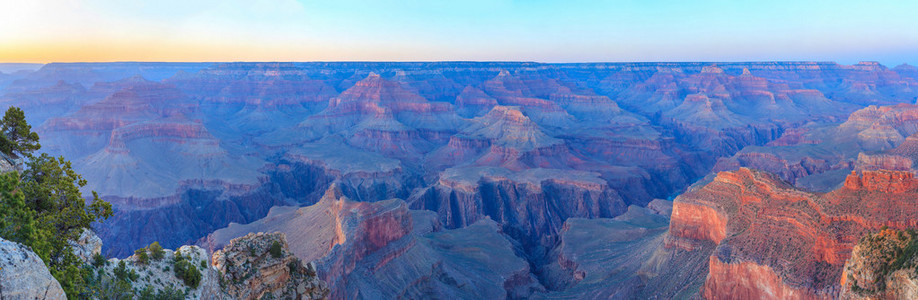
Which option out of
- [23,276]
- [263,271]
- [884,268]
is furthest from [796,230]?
[23,276]

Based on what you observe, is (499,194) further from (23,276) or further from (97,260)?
(23,276)

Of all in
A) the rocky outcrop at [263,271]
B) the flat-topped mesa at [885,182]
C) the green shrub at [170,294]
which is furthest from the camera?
the flat-topped mesa at [885,182]

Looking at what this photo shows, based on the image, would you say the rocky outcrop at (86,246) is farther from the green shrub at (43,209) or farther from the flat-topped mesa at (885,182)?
the flat-topped mesa at (885,182)

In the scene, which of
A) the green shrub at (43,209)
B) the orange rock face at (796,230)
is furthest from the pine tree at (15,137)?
the orange rock face at (796,230)

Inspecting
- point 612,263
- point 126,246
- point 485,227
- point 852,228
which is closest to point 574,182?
point 485,227

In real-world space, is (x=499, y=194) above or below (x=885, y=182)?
below

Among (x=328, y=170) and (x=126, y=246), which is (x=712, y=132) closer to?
(x=328, y=170)

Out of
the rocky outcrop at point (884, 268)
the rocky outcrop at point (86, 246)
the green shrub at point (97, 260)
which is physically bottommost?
the rocky outcrop at point (884, 268)
